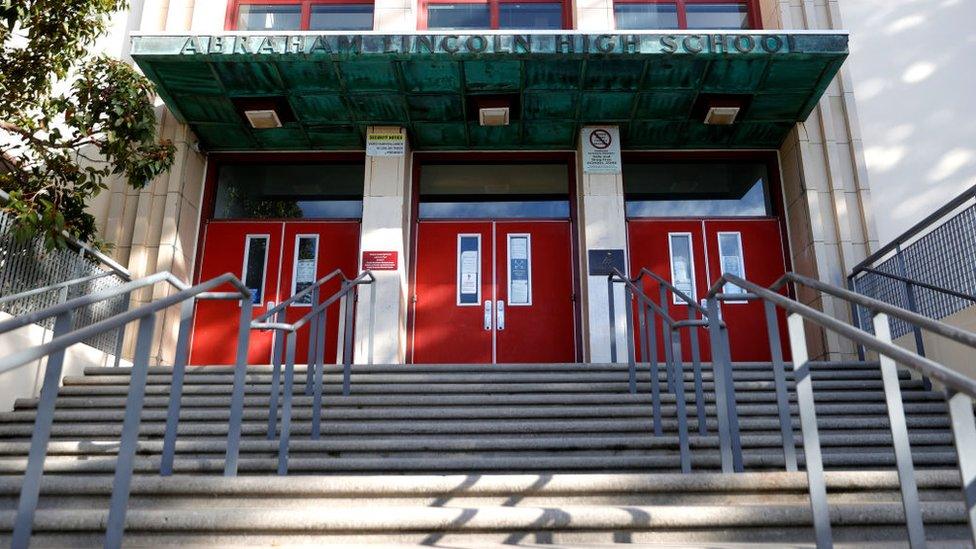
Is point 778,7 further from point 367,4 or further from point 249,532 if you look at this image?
point 249,532

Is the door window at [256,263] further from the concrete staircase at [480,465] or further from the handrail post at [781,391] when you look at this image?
the handrail post at [781,391]

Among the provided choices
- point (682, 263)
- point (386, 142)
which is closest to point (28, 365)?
point (386, 142)

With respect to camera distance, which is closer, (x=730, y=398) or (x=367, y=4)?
(x=730, y=398)

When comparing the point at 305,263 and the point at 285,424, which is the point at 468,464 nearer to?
the point at 285,424

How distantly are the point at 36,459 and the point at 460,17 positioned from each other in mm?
7787

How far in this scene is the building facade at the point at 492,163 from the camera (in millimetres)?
7457

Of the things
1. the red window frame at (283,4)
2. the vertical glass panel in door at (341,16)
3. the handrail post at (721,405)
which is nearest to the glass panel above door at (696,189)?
the vertical glass panel in door at (341,16)

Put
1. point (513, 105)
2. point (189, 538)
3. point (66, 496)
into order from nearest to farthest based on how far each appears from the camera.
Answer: point (189, 538) < point (66, 496) < point (513, 105)

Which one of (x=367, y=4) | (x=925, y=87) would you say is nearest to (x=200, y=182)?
(x=367, y=4)

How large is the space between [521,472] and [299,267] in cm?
523

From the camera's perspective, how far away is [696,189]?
9117mm

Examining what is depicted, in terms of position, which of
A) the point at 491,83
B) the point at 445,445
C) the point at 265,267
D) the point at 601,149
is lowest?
the point at 445,445

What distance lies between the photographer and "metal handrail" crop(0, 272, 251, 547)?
2713 mm

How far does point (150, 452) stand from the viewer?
4.57m
